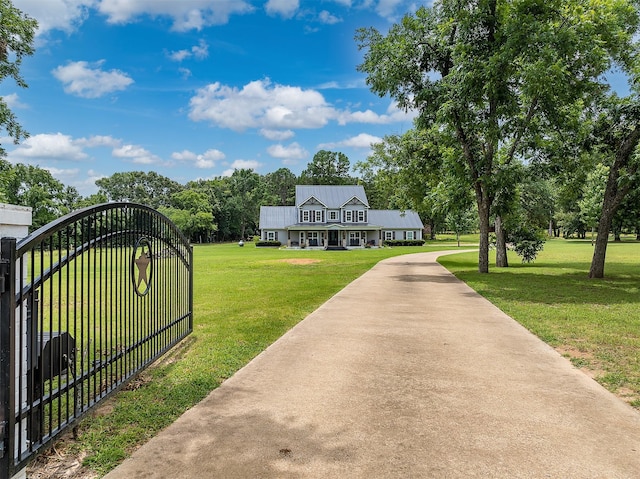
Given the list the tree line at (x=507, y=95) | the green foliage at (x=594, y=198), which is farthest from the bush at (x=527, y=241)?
the green foliage at (x=594, y=198)

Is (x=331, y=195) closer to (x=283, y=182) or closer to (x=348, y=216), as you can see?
(x=348, y=216)

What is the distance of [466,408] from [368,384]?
1153mm

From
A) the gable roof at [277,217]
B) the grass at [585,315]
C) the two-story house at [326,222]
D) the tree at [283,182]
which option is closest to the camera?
the grass at [585,315]

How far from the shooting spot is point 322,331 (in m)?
7.83

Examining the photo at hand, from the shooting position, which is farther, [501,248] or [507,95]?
[501,248]

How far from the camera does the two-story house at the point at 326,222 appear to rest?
53.5 m

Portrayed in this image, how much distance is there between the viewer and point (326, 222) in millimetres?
54250

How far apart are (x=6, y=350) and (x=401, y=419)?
325 cm

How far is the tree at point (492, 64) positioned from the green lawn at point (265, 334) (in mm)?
6222

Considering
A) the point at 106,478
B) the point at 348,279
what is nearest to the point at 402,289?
the point at 348,279

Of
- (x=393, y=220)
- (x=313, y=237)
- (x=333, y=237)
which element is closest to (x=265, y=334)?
(x=333, y=237)

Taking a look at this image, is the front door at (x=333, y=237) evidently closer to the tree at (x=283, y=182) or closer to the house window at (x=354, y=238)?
the house window at (x=354, y=238)

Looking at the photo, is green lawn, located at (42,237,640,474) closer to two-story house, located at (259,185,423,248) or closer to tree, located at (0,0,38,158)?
tree, located at (0,0,38,158)

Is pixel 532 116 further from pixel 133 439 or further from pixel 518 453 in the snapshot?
pixel 133 439
